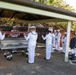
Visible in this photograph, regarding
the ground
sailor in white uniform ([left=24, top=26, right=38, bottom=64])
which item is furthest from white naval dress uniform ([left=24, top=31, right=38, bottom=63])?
the ground

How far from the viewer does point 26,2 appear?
8258 millimetres

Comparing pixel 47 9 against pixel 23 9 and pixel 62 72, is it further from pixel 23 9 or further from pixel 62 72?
pixel 62 72

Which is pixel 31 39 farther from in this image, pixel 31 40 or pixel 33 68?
pixel 33 68

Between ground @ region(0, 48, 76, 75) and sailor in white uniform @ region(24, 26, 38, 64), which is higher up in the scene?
sailor in white uniform @ region(24, 26, 38, 64)

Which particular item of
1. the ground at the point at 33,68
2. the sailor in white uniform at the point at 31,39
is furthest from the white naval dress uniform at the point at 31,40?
the ground at the point at 33,68

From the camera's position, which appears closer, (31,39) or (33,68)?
(33,68)

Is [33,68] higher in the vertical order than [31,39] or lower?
lower

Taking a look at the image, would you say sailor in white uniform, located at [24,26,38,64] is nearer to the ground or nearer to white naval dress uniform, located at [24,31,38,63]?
white naval dress uniform, located at [24,31,38,63]

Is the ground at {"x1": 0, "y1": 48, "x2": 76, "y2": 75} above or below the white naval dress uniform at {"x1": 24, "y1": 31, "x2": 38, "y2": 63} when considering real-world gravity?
below

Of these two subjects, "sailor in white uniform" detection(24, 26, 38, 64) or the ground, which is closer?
the ground

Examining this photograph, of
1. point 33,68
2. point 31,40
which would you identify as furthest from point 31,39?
point 33,68

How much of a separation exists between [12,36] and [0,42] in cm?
185

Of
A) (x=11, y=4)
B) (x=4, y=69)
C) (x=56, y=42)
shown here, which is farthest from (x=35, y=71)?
(x=56, y=42)

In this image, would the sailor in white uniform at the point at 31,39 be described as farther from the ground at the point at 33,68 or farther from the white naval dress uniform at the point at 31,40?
the ground at the point at 33,68
